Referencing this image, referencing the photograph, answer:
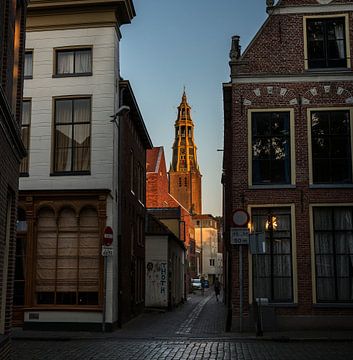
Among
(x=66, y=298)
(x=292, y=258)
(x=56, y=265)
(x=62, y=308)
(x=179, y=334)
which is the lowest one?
(x=179, y=334)

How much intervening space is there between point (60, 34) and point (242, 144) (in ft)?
24.1

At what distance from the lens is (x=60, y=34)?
840 inches

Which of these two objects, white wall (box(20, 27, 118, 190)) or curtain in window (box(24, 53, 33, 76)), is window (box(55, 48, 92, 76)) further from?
curtain in window (box(24, 53, 33, 76))

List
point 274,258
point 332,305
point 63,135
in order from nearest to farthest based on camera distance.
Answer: point 332,305 → point 274,258 → point 63,135

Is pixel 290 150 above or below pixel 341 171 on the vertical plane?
above

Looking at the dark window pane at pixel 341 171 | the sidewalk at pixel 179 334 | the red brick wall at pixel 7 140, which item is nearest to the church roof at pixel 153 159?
the sidewalk at pixel 179 334

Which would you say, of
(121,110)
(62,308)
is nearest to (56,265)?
(62,308)

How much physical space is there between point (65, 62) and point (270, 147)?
24.9ft

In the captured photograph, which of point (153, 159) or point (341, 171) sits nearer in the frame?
point (341, 171)

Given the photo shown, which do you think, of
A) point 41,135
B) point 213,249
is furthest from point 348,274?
point 213,249

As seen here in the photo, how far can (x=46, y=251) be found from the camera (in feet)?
66.5

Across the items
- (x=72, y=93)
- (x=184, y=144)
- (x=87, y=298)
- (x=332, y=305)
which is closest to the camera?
(x=332, y=305)

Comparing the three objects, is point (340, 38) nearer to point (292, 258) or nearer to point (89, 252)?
point (292, 258)

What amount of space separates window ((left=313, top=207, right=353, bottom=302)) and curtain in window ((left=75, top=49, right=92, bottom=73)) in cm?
898
